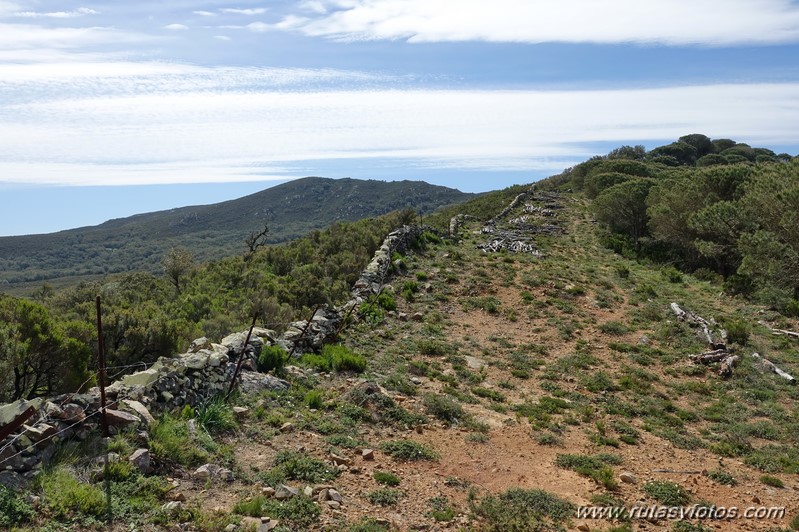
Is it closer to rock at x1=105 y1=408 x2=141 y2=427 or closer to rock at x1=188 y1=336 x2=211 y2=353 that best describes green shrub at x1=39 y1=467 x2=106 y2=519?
rock at x1=105 y1=408 x2=141 y2=427

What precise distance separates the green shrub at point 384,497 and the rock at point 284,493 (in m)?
1.03

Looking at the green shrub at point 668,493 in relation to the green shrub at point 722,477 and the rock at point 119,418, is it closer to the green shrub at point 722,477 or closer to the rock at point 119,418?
the green shrub at point 722,477

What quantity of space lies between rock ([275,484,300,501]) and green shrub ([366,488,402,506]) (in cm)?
103

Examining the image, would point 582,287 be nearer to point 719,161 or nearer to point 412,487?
point 412,487

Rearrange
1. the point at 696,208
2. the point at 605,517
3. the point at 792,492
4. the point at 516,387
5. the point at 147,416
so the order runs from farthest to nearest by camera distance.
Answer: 1. the point at 696,208
2. the point at 516,387
3. the point at 792,492
4. the point at 147,416
5. the point at 605,517

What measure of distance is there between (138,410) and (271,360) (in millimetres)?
4110

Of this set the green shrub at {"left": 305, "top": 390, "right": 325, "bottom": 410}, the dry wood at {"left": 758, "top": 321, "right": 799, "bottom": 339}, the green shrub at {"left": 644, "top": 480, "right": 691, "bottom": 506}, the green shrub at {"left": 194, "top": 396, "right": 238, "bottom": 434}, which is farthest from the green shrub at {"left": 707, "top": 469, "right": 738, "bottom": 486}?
the dry wood at {"left": 758, "top": 321, "right": 799, "bottom": 339}

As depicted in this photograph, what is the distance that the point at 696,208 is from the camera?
31406 mm

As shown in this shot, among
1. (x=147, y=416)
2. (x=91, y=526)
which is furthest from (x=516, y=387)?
(x=91, y=526)

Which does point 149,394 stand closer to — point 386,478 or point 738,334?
point 386,478

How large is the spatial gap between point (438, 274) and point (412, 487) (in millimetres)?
15802

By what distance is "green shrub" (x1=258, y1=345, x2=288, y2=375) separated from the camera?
11630 millimetres

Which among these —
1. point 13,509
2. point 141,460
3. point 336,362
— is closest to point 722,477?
point 336,362

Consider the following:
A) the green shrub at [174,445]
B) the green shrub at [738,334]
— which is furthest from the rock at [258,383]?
the green shrub at [738,334]
